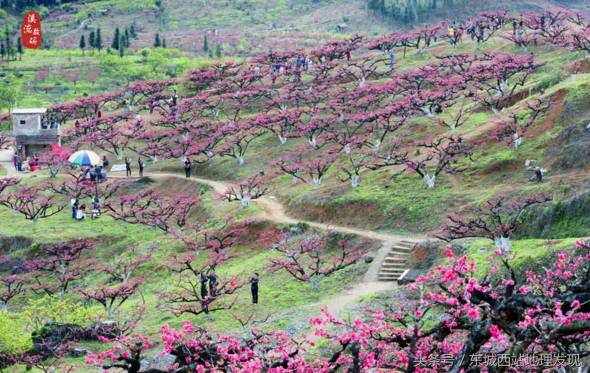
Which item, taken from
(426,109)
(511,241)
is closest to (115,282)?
(511,241)

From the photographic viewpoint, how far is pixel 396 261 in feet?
144

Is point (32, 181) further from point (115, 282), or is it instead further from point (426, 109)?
point (426, 109)

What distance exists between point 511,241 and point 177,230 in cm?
2567

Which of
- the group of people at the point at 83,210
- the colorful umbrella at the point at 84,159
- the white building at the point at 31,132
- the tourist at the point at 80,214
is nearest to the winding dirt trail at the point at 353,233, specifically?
the group of people at the point at 83,210

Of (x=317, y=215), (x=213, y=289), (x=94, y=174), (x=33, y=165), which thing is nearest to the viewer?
(x=213, y=289)

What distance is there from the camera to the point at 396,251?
45.2 meters

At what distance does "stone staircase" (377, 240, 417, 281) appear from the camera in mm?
42500

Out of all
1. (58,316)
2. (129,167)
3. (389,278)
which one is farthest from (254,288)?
(129,167)

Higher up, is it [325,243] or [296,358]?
[296,358]

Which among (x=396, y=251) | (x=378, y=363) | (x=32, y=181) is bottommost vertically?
(x=32, y=181)

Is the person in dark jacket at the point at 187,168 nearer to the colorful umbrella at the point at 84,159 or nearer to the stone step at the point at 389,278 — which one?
the colorful umbrella at the point at 84,159

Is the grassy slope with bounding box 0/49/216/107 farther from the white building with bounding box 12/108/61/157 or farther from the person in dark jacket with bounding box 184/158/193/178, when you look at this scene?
Result: the person in dark jacket with bounding box 184/158/193/178

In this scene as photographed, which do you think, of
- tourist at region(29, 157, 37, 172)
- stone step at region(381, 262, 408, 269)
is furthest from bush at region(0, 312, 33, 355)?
tourist at region(29, 157, 37, 172)

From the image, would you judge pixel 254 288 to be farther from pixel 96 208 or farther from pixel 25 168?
pixel 25 168
